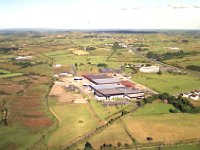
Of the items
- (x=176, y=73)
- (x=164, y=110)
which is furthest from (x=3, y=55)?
(x=164, y=110)

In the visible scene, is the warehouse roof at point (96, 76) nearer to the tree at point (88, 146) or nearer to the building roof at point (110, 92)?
the building roof at point (110, 92)

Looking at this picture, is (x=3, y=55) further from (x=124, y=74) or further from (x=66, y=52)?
(x=124, y=74)

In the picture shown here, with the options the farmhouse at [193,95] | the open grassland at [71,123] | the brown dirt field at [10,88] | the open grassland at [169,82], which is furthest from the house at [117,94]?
the brown dirt field at [10,88]

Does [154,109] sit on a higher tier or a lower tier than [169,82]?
higher

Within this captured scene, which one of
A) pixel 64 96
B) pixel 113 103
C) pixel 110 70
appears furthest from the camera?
pixel 110 70

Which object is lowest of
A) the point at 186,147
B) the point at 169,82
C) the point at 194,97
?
the point at 169,82

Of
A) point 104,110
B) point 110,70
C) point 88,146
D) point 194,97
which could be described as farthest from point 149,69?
point 88,146

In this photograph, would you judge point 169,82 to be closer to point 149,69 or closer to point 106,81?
point 106,81

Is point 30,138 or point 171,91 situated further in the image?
point 171,91

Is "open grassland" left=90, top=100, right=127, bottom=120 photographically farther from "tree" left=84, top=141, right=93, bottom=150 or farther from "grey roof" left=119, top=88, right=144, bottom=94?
"tree" left=84, top=141, right=93, bottom=150
